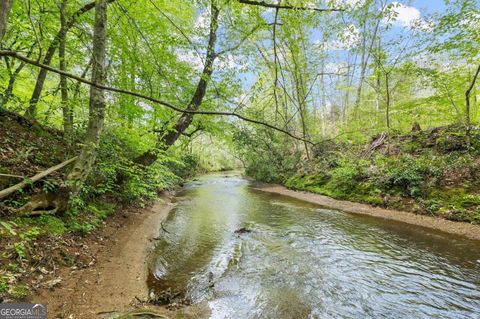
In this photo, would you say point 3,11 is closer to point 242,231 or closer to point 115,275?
point 115,275

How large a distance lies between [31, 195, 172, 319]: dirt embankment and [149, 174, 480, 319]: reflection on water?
39 cm

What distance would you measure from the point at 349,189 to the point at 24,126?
1291 centimetres

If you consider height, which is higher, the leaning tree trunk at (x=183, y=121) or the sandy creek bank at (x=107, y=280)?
the leaning tree trunk at (x=183, y=121)

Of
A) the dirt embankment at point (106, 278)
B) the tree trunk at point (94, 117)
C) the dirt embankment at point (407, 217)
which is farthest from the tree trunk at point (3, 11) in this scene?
the dirt embankment at point (407, 217)

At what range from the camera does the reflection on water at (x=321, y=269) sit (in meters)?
3.77

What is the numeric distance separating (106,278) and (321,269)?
403 cm

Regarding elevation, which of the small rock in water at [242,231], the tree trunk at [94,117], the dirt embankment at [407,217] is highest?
the tree trunk at [94,117]

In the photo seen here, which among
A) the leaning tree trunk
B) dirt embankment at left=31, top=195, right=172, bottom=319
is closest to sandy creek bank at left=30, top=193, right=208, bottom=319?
dirt embankment at left=31, top=195, right=172, bottom=319

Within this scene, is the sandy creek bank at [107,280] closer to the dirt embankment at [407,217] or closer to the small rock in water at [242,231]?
the small rock in water at [242,231]

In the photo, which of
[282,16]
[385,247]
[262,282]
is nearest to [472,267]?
[385,247]

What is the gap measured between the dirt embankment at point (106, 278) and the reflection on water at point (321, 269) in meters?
0.39

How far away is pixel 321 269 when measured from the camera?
16.5 feet

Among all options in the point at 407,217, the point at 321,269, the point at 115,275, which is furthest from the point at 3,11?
the point at 407,217

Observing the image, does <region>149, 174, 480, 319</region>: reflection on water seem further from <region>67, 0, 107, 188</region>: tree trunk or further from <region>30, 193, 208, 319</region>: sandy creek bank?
<region>67, 0, 107, 188</region>: tree trunk
